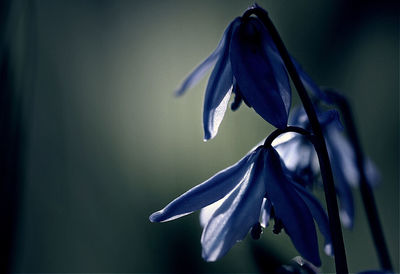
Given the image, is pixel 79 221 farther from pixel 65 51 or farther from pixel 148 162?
pixel 65 51

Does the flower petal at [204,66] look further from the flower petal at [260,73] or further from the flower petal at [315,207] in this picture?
the flower petal at [315,207]

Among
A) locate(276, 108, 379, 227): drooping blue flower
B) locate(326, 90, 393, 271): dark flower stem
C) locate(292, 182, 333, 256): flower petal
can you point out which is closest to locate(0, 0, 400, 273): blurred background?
locate(276, 108, 379, 227): drooping blue flower

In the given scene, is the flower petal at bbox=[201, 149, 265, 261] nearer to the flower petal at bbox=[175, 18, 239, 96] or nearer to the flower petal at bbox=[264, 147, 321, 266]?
the flower petal at bbox=[264, 147, 321, 266]

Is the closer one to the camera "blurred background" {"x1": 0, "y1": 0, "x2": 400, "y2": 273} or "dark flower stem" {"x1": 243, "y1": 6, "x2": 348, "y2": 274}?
"dark flower stem" {"x1": 243, "y1": 6, "x2": 348, "y2": 274}

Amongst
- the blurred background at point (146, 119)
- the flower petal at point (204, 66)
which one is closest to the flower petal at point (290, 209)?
the flower petal at point (204, 66)

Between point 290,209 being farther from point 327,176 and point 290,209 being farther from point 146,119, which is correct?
point 146,119

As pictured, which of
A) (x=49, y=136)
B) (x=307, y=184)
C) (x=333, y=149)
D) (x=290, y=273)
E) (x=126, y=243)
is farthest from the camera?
(x=49, y=136)

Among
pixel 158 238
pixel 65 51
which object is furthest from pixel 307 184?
pixel 65 51
